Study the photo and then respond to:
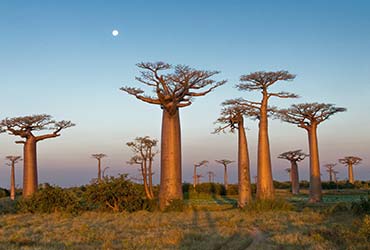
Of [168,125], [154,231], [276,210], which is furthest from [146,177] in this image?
[154,231]

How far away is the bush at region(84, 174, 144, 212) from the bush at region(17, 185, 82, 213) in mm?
507

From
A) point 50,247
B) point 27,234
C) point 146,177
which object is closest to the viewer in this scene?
point 50,247

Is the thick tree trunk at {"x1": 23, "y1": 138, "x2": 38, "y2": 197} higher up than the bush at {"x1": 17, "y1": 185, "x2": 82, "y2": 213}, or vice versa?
the thick tree trunk at {"x1": 23, "y1": 138, "x2": 38, "y2": 197}

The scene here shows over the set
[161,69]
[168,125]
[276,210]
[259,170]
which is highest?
[161,69]

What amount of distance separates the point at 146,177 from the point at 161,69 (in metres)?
11.7

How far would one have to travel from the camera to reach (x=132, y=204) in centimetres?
1431

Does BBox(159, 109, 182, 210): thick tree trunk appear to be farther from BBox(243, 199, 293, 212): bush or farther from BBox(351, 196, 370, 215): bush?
BBox(351, 196, 370, 215): bush

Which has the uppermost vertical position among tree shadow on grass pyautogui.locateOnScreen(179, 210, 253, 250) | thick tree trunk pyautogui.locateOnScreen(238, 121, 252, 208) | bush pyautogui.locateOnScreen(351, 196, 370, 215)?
thick tree trunk pyautogui.locateOnScreen(238, 121, 252, 208)

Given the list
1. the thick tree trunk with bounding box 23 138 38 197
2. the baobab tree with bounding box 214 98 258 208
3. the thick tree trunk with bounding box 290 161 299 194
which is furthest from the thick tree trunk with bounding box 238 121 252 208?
the thick tree trunk with bounding box 290 161 299 194

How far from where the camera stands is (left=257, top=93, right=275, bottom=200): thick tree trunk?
16969 millimetres

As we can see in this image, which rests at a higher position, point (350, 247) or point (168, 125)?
point (168, 125)

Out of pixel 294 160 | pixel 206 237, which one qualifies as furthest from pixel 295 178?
pixel 206 237

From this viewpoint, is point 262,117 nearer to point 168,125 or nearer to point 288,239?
point 168,125

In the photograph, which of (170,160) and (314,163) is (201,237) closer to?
(170,160)
